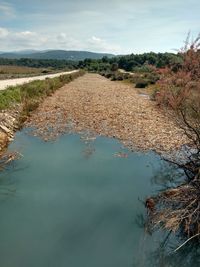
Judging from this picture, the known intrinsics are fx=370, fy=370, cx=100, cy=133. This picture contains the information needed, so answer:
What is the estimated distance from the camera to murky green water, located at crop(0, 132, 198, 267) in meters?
9.52

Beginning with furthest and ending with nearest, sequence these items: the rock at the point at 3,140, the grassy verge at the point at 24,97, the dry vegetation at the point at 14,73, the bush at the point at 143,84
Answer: the dry vegetation at the point at 14,73
the bush at the point at 143,84
the grassy verge at the point at 24,97
the rock at the point at 3,140

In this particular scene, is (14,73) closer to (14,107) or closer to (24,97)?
(24,97)

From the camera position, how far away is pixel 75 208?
1213 centimetres

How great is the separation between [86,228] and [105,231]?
0.56m

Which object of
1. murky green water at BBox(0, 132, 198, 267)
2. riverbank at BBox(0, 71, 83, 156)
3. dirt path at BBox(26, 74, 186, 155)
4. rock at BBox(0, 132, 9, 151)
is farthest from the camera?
riverbank at BBox(0, 71, 83, 156)

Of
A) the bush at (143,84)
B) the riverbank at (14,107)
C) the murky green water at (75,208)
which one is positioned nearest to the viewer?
the murky green water at (75,208)

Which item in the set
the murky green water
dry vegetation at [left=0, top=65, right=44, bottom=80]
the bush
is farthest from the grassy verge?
the bush

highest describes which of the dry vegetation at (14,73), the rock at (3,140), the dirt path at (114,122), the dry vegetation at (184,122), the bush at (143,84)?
the dry vegetation at (184,122)

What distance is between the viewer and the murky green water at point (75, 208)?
952 cm

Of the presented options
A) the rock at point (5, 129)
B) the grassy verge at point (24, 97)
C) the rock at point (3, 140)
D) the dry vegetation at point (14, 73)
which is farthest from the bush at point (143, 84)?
the rock at point (3, 140)

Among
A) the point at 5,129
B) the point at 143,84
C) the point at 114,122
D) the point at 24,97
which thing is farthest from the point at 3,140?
the point at 143,84

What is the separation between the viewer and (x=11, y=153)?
1766 cm

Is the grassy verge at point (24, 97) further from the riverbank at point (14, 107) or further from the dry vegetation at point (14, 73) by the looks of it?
the dry vegetation at point (14, 73)

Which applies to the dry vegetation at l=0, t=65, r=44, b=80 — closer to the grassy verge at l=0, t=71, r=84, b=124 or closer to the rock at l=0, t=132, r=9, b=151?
the grassy verge at l=0, t=71, r=84, b=124
